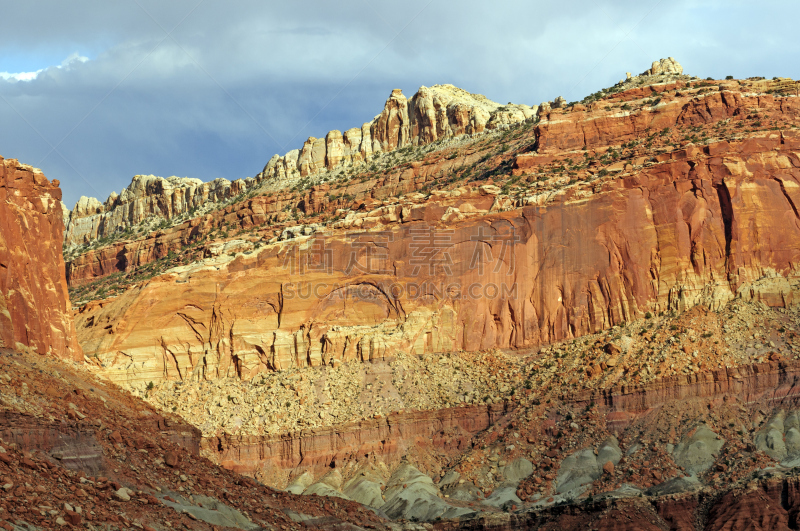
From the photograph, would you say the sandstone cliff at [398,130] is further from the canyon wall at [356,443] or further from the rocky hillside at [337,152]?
the canyon wall at [356,443]

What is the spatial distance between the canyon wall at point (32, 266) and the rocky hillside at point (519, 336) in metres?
5.38

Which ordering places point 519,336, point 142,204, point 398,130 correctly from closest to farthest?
point 519,336
point 398,130
point 142,204

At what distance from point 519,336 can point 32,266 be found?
29920 millimetres

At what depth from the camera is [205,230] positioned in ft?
324

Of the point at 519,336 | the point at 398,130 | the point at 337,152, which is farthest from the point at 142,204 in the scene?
the point at 519,336

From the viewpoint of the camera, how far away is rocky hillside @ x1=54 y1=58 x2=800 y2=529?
5038 centimetres

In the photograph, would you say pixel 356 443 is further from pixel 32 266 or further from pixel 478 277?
pixel 32 266

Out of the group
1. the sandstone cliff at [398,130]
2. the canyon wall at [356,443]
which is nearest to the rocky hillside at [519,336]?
the canyon wall at [356,443]

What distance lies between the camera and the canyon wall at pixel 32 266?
49719mm

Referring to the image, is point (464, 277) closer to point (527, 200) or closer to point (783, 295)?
point (527, 200)

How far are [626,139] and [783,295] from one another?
22.3m

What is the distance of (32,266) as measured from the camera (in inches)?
2088

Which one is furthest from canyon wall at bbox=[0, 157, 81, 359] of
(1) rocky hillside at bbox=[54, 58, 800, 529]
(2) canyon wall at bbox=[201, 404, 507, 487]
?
(2) canyon wall at bbox=[201, 404, 507, 487]

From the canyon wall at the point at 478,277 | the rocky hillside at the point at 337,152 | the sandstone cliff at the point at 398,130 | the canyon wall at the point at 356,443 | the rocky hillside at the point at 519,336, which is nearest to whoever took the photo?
the rocky hillside at the point at 519,336
